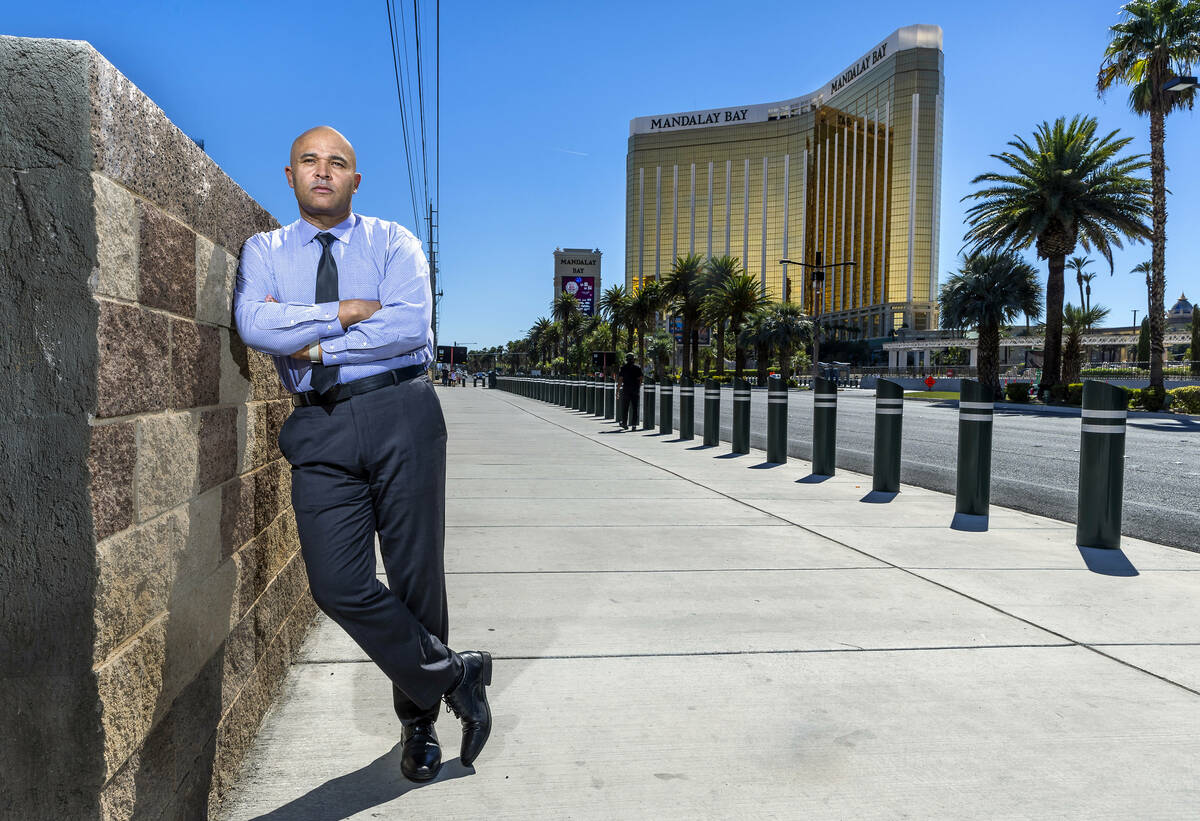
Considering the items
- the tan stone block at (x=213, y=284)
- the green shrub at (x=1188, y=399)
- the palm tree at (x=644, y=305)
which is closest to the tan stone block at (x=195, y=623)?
the tan stone block at (x=213, y=284)

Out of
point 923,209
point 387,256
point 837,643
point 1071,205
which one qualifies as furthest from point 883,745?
point 923,209

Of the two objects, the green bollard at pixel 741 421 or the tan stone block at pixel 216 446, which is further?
the green bollard at pixel 741 421

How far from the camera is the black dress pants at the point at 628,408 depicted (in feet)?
60.8

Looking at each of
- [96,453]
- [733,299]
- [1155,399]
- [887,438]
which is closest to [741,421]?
[887,438]

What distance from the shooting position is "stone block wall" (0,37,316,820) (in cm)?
175

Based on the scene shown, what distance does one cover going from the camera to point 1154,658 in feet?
12.4

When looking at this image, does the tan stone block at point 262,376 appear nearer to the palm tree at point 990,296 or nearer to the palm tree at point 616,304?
the palm tree at point 990,296

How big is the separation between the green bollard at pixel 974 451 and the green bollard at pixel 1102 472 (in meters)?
1.03

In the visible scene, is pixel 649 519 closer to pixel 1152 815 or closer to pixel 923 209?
pixel 1152 815

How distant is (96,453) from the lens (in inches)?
71.0

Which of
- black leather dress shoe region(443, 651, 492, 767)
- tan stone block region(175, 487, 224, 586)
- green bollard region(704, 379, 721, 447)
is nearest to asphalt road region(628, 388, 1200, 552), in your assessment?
green bollard region(704, 379, 721, 447)

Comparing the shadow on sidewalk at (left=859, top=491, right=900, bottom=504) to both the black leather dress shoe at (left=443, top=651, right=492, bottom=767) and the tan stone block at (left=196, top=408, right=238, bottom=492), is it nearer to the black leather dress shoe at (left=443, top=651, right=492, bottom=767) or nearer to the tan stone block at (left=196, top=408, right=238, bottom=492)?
the black leather dress shoe at (left=443, top=651, right=492, bottom=767)

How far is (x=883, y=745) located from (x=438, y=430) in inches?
67.9

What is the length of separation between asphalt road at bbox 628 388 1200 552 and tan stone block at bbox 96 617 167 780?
6791mm
